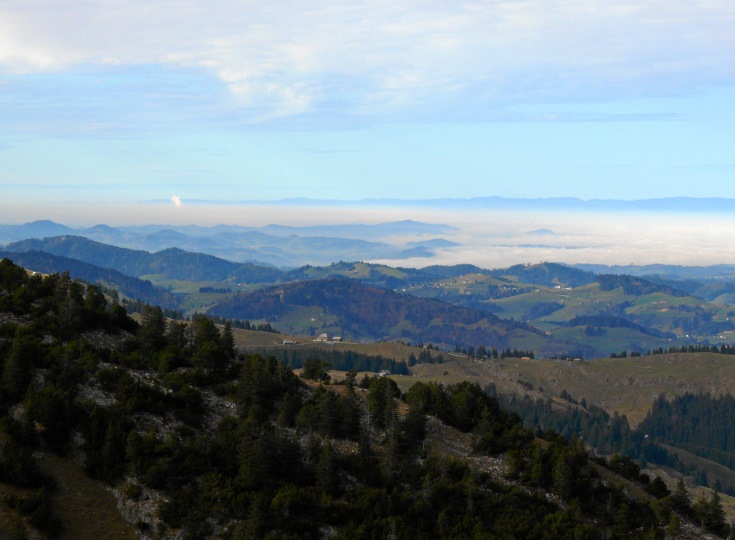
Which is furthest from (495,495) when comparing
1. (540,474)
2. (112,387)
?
(112,387)

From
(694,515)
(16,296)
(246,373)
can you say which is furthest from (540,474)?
(16,296)

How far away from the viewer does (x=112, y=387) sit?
78562 mm

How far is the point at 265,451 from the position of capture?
6906 cm

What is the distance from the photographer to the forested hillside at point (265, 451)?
6406cm

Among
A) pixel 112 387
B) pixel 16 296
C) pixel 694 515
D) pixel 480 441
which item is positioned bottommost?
pixel 694 515

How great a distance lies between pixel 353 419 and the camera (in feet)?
275

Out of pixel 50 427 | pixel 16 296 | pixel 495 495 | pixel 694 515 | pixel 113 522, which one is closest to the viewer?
pixel 113 522

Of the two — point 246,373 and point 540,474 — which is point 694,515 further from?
point 246,373

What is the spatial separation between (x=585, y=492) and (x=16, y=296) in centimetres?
7214

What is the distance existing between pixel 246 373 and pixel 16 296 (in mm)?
33536

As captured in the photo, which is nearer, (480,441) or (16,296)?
(480,441)

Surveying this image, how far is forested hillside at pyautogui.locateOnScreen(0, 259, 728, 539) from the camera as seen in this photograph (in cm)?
6406

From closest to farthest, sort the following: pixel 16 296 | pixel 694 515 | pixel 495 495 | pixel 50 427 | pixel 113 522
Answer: pixel 113 522 → pixel 50 427 → pixel 495 495 → pixel 694 515 → pixel 16 296

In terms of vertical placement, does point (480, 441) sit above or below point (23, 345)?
below
